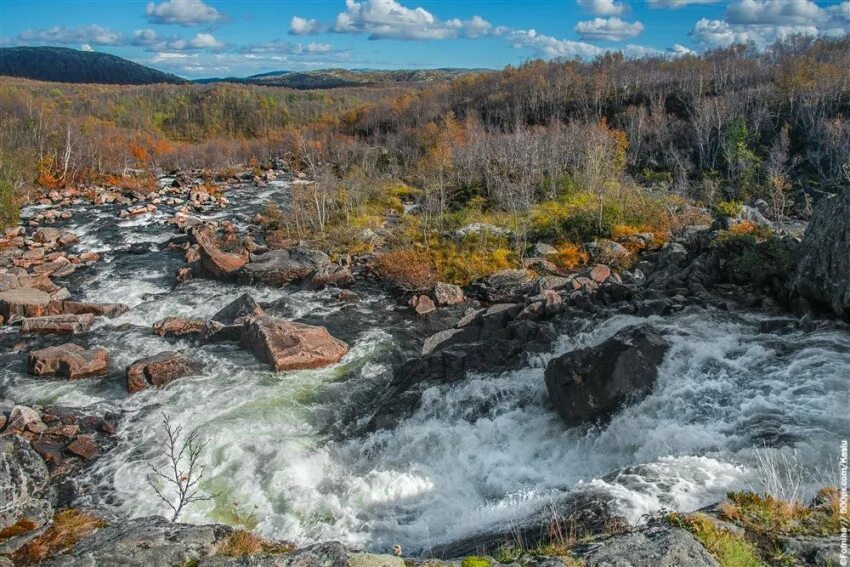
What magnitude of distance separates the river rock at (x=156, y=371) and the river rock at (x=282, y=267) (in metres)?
12.0

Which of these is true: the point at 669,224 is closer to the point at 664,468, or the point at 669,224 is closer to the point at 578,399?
the point at 578,399

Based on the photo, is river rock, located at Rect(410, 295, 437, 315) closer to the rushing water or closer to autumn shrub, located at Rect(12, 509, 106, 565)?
the rushing water

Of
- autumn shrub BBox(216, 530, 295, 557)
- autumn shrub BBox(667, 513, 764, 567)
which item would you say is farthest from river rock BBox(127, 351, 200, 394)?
autumn shrub BBox(667, 513, 764, 567)

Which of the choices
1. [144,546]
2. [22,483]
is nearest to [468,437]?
[144,546]

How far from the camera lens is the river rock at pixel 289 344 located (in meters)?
22.5

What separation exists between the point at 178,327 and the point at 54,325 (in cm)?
607

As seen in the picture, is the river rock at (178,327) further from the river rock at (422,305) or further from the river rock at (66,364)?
the river rock at (422,305)

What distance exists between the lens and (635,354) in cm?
1595

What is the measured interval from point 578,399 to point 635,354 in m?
2.06

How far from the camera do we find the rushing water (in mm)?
12609

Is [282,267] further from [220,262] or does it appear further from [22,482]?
[22,482]

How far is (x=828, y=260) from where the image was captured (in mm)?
17766

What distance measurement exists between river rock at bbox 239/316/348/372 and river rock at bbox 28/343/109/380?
5692mm

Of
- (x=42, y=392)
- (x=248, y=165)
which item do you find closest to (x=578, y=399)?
(x=42, y=392)
